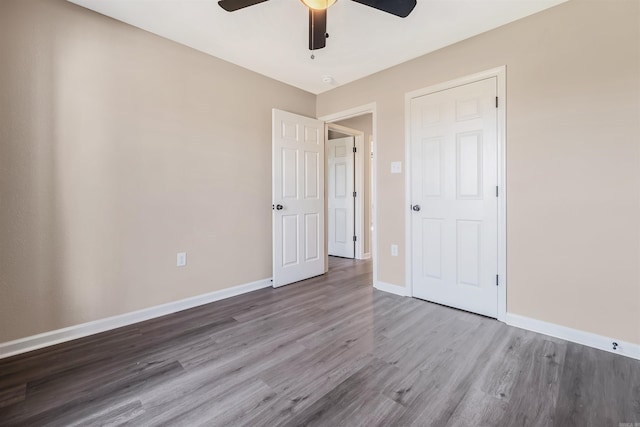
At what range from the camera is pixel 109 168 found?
2207mm

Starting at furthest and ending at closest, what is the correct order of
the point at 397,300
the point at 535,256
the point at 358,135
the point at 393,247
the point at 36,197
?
the point at 358,135 < the point at 393,247 < the point at 397,300 < the point at 535,256 < the point at 36,197

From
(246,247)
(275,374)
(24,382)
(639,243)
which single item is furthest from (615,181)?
(24,382)

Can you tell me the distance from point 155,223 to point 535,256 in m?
3.18

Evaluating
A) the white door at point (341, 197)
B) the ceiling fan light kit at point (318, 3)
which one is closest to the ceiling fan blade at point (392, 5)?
the ceiling fan light kit at point (318, 3)

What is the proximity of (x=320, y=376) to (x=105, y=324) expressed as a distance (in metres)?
1.82

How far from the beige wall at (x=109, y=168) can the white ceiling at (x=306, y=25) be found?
0.19 m

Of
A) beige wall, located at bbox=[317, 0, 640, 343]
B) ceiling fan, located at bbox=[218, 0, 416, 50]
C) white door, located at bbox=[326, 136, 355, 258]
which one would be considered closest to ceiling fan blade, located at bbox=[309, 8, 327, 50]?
ceiling fan, located at bbox=[218, 0, 416, 50]

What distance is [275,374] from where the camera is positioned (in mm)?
1652

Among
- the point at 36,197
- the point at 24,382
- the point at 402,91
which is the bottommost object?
the point at 24,382

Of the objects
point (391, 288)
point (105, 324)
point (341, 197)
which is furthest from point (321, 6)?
point (341, 197)

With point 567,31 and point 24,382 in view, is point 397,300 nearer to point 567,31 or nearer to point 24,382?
point 567,31

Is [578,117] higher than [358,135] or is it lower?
lower

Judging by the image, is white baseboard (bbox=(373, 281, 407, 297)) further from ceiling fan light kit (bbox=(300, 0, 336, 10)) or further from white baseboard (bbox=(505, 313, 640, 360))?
ceiling fan light kit (bbox=(300, 0, 336, 10))

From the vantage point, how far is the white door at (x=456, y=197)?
241 centimetres
